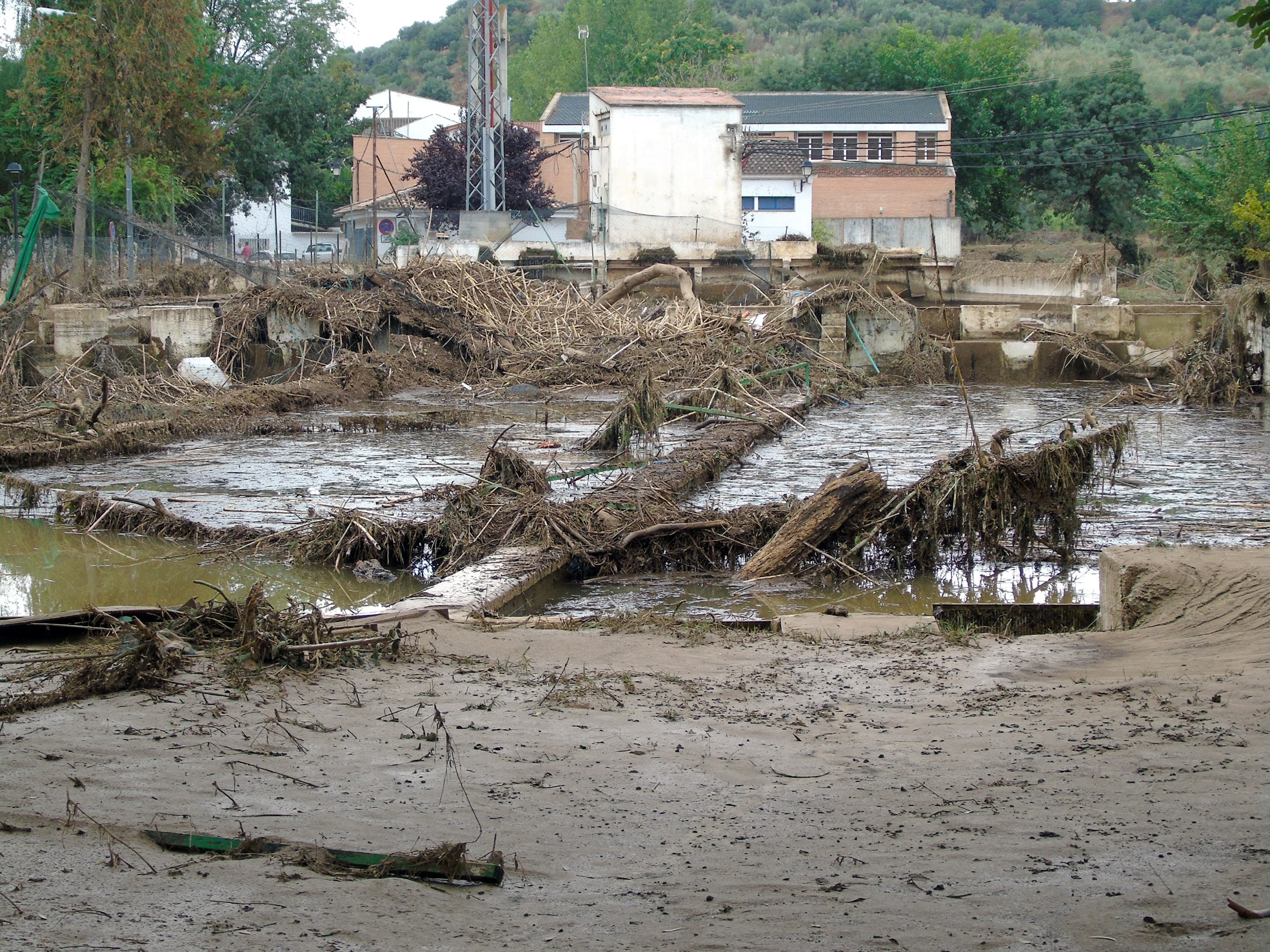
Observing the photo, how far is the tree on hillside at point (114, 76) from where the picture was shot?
2469cm

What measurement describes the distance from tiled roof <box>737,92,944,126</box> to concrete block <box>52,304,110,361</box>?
41496 millimetres

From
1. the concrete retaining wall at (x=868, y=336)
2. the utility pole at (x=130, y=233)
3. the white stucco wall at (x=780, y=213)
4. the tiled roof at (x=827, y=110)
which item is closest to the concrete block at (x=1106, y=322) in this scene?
the concrete retaining wall at (x=868, y=336)

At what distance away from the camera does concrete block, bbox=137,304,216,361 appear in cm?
1922

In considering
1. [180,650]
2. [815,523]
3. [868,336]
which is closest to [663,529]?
[815,523]

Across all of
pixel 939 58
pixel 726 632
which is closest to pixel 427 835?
pixel 726 632

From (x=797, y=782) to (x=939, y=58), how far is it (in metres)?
57.9

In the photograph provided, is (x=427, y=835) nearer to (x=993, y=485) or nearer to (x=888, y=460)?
(x=993, y=485)

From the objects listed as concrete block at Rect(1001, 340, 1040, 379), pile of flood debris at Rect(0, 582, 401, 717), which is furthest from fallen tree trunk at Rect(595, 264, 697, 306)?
pile of flood debris at Rect(0, 582, 401, 717)

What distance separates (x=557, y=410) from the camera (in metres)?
17.6

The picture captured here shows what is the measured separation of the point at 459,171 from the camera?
41.3m

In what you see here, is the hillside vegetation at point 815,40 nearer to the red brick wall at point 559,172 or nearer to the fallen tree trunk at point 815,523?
the red brick wall at point 559,172

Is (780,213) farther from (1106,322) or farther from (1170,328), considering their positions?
(1170,328)

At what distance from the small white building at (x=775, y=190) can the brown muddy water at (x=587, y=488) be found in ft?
91.9

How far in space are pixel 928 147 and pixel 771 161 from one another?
9.44 meters
